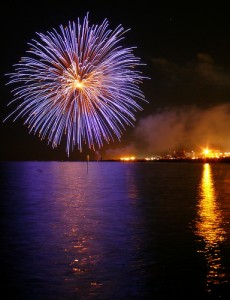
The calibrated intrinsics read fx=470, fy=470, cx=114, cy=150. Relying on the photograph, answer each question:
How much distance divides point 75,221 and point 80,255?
11.2m

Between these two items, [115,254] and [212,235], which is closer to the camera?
[115,254]

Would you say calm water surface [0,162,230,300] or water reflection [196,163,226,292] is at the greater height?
water reflection [196,163,226,292]

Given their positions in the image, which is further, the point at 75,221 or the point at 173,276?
the point at 75,221

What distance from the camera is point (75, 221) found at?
102ft

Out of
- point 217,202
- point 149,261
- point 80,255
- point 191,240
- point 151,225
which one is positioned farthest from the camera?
point 217,202

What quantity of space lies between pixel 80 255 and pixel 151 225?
9.97m

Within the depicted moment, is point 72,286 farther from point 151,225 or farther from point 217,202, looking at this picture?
point 217,202

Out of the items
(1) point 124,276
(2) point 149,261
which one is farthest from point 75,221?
(1) point 124,276

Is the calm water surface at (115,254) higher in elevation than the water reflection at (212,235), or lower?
lower

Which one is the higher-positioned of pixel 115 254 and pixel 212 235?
pixel 212 235

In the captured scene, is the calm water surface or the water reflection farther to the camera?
the water reflection

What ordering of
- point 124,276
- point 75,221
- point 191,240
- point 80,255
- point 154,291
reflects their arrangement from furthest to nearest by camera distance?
1. point 75,221
2. point 191,240
3. point 80,255
4. point 124,276
5. point 154,291

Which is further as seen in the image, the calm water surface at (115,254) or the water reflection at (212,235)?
the water reflection at (212,235)

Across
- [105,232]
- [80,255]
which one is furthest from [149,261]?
[105,232]
